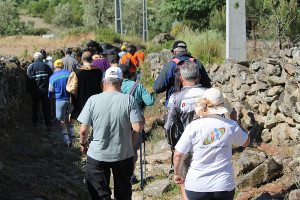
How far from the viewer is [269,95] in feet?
22.6

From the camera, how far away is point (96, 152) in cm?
448

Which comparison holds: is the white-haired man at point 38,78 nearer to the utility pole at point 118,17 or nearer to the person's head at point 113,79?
the person's head at point 113,79

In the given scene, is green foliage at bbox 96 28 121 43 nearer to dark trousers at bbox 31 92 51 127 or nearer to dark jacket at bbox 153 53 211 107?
dark trousers at bbox 31 92 51 127

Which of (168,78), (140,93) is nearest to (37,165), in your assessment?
(140,93)

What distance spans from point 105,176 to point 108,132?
50 centimetres

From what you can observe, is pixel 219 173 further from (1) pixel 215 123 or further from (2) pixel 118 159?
(2) pixel 118 159

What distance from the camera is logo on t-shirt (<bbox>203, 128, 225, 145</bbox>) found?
11.5ft

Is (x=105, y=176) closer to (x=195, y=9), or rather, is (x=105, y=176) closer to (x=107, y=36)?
(x=107, y=36)

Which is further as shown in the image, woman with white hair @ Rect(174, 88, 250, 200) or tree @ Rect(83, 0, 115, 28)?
tree @ Rect(83, 0, 115, 28)

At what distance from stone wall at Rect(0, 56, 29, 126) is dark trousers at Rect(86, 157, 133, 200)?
539 cm

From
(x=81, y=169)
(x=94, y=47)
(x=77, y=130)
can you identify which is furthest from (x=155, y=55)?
(x=94, y=47)

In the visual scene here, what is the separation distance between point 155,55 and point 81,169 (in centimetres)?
793

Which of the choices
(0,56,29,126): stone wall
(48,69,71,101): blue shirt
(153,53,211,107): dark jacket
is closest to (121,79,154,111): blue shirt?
(153,53,211,107): dark jacket

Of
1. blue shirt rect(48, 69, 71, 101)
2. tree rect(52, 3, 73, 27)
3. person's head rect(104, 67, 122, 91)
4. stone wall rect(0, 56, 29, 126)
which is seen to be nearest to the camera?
person's head rect(104, 67, 122, 91)
